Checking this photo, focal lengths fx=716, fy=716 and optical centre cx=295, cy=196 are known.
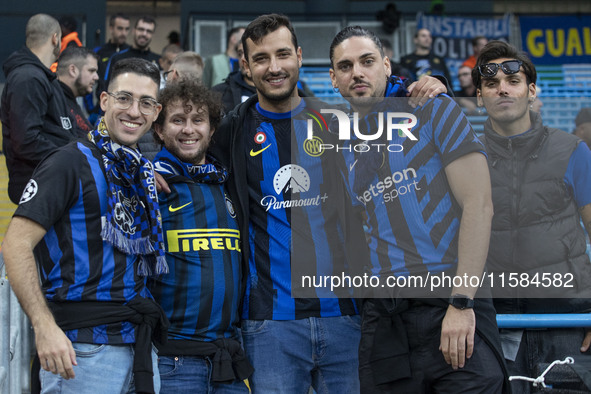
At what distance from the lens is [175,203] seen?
3324 millimetres

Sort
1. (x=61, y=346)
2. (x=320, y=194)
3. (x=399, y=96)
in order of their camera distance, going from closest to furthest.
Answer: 1. (x=61, y=346)
2. (x=399, y=96)
3. (x=320, y=194)

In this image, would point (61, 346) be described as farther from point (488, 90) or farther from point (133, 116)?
point (488, 90)

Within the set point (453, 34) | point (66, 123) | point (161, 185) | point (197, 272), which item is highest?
point (453, 34)

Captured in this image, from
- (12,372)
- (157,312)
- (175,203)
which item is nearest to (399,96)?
(175,203)

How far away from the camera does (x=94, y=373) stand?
2.79m

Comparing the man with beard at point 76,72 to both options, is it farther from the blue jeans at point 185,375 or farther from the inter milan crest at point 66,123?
the blue jeans at point 185,375

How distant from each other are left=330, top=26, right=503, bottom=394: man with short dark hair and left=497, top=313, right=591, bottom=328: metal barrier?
37 centimetres

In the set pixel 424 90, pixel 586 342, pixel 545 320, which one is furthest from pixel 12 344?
pixel 586 342

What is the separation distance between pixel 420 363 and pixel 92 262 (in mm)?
1378

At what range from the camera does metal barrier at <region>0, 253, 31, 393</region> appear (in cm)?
319

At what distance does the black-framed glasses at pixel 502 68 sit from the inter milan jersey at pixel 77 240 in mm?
1909

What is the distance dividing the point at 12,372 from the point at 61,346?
3.05 ft

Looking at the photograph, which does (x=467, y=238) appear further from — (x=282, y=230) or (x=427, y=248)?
(x=282, y=230)

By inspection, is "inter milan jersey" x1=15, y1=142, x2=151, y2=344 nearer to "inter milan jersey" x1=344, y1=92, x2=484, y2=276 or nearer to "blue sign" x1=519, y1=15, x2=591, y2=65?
"inter milan jersey" x1=344, y1=92, x2=484, y2=276
